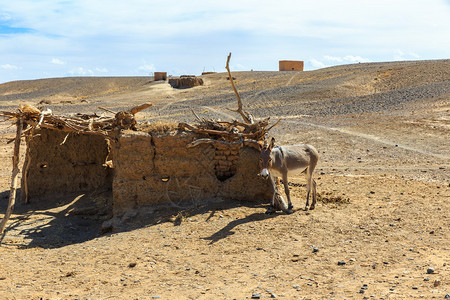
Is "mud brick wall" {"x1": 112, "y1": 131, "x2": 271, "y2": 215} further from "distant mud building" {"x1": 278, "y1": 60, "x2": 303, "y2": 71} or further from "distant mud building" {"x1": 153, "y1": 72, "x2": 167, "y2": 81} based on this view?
"distant mud building" {"x1": 153, "y1": 72, "x2": 167, "y2": 81}

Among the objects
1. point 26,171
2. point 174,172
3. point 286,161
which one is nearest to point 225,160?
point 174,172

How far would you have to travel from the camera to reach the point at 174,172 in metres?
9.73

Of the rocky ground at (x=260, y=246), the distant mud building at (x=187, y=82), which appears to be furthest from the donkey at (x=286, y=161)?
the distant mud building at (x=187, y=82)

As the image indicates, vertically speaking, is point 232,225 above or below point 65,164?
below

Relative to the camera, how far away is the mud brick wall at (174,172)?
31.4 ft

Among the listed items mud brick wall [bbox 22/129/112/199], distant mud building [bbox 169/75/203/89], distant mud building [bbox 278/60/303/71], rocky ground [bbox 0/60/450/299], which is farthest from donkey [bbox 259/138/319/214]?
distant mud building [bbox 278/60/303/71]

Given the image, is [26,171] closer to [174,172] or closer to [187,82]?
[174,172]

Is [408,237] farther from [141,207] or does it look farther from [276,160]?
[141,207]

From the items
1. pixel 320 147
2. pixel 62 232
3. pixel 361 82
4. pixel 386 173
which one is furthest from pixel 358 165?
pixel 361 82

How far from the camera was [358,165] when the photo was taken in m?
15.6

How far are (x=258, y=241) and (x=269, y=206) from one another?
199 cm

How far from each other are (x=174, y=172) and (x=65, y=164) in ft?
12.8

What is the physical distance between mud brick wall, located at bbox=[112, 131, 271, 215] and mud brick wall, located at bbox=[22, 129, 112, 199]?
2.60 meters

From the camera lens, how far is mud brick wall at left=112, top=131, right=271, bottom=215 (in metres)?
9.58
